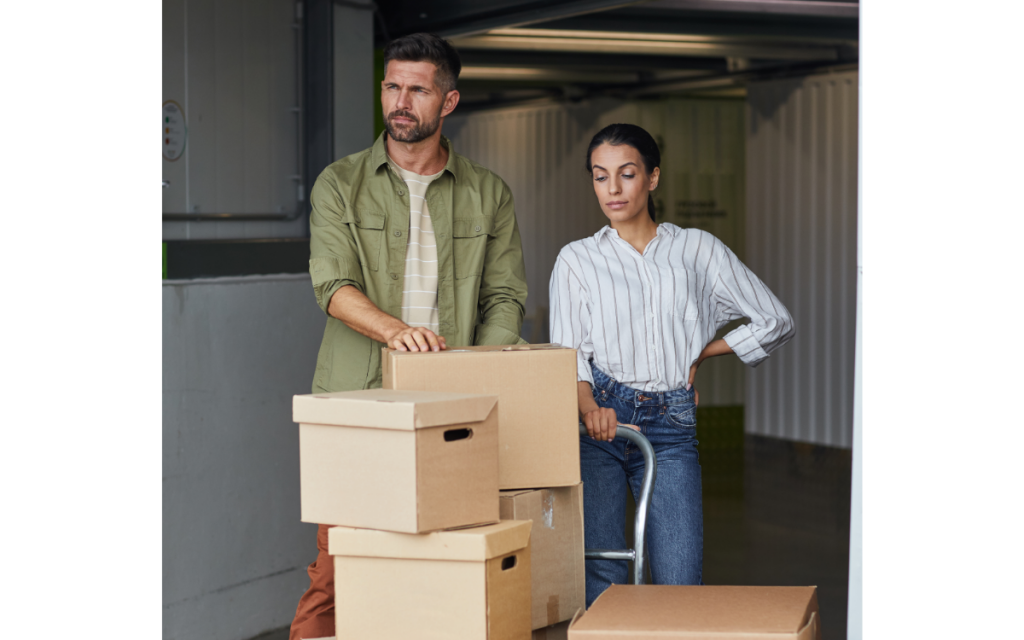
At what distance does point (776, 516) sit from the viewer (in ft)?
19.3

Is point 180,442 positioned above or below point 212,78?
below

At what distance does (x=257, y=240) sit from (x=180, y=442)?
32.7 inches

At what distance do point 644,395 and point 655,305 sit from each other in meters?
0.21

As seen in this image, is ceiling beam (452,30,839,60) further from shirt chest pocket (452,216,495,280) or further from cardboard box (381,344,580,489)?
cardboard box (381,344,580,489)

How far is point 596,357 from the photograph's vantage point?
2535 mm

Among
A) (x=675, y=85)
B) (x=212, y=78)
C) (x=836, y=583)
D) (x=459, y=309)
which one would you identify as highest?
(x=675, y=85)

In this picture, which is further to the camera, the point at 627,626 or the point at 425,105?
the point at 425,105

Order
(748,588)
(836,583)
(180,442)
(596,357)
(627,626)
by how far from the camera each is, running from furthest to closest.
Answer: (836,583) < (180,442) < (596,357) < (748,588) < (627,626)

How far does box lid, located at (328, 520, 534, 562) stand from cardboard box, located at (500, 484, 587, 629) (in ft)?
0.52

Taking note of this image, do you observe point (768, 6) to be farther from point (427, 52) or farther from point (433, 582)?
point (433, 582)

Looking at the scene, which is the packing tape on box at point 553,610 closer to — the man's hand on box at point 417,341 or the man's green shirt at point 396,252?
the man's hand on box at point 417,341

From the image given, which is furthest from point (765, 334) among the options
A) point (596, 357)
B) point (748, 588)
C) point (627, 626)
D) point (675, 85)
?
point (675, 85)

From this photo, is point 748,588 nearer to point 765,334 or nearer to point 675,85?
point 765,334

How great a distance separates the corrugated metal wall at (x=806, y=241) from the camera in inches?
276
